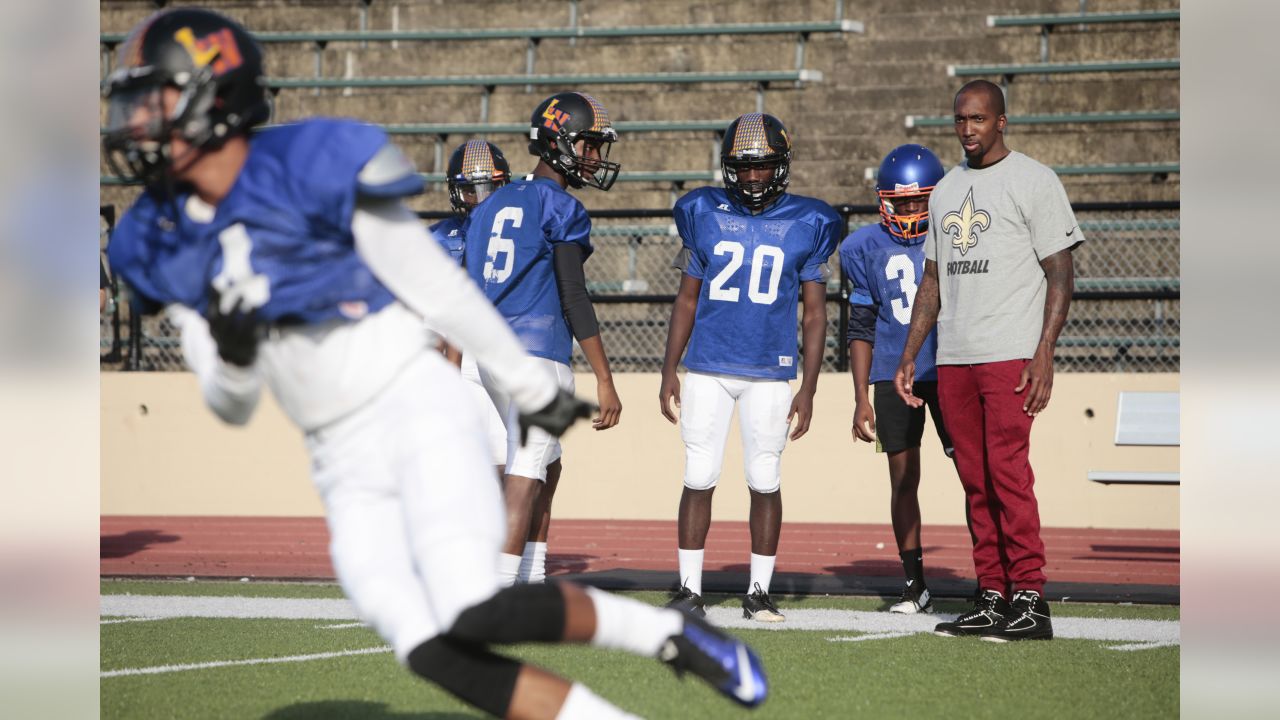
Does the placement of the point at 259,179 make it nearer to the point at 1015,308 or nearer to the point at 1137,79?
the point at 1015,308

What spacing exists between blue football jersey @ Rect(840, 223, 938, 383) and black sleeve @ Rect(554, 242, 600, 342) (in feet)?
4.80

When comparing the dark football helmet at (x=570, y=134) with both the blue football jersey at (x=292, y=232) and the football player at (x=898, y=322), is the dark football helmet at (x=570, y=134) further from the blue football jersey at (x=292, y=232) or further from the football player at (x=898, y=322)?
the blue football jersey at (x=292, y=232)

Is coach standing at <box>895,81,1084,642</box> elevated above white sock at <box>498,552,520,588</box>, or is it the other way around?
coach standing at <box>895,81,1084,642</box>

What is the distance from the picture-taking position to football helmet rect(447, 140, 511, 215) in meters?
7.58

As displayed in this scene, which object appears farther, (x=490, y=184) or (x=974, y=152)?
(x=490, y=184)

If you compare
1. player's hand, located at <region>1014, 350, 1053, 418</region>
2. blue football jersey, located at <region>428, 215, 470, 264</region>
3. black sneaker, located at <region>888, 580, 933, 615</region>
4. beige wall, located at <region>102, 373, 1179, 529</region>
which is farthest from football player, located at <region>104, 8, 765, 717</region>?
beige wall, located at <region>102, 373, 1179, 529</region>

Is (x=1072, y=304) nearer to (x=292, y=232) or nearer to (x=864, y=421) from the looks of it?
(x=864, y=421)

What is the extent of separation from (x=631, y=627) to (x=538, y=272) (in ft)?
10.4

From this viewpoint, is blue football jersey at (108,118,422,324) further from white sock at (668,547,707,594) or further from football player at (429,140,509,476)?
football player at (429,140,509,476)

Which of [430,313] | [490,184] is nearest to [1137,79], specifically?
[490,184]

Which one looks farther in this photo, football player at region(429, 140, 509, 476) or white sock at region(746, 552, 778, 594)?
football player at region(429, 140, 509, 476)

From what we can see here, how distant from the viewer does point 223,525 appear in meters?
10.6

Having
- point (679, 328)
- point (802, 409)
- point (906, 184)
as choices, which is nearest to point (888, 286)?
point (906, 184)

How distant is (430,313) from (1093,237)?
920 cm
